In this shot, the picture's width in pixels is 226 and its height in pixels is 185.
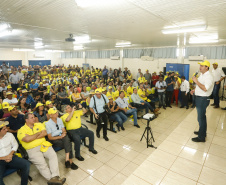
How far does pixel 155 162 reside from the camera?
9.87 feet

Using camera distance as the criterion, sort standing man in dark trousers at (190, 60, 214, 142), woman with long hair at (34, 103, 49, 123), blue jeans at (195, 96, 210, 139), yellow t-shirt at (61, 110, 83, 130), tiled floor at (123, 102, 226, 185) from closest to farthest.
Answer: tiled floor at (123, 102, 226, 185) < standing man in dark trousers at (190, 60, 214, 142) < blue jeans at (195, 96, 210, 139) < yellow t-shirt at (61, 110, 83, 130) < woman with long hair at (34, 103, 49, 123)

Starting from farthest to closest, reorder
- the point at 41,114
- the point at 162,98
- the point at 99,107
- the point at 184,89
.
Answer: the point at 162,98 → the point at 184,89 → the point at 99,107 → the point at 41,114

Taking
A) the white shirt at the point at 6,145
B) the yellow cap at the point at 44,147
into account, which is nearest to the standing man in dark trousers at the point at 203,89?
the yellow cap at the point at 44,147

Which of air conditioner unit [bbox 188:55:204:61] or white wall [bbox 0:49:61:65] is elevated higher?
white wall [bbox 0:49:61:65]

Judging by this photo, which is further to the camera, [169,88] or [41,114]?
[169,88]

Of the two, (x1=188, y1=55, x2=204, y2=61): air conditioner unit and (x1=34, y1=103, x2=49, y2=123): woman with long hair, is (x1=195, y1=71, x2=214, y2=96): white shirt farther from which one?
(x1=188, y1=55, x2=204, y2=61): air conditioner unit

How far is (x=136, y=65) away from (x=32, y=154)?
11718 millimetres

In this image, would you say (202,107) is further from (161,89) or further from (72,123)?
(161,89)

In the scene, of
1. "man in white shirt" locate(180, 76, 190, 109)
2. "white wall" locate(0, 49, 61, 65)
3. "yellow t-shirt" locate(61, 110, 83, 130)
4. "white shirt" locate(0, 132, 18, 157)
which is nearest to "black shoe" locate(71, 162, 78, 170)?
"yellow t-shirt" locate(61, 110, 83, 130)

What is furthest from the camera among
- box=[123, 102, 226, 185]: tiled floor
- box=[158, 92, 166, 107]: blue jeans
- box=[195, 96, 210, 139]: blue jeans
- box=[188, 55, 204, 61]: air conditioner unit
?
box=[188, 55, 204, 61]: air conditioner unit

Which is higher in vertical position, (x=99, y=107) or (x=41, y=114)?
(x=99, y=107)

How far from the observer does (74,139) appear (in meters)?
3.50

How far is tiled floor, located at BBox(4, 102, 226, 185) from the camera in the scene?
2645mm

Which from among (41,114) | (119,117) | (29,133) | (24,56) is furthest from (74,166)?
(24,56)
